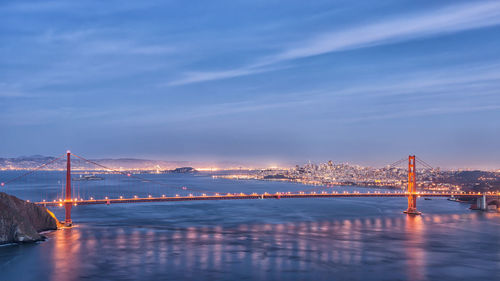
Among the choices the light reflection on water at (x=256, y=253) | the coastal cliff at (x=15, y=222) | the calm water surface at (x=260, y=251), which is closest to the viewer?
the calm water surface at (x=260, y=251)

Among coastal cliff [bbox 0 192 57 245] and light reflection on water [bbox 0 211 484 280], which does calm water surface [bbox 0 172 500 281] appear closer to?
light reflection on water [bbox 0 211 484 280]

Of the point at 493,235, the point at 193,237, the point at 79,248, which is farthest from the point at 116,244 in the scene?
the point at 493,235

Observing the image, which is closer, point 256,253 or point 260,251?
point 256,253

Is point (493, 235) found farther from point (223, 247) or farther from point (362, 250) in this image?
point (223, 247)

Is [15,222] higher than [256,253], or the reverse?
[15,222]

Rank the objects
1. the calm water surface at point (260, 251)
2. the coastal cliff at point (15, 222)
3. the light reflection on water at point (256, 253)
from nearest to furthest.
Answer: the calm water surface at point (260, 251) < the light reflection on water at point (256, 253) < the coastal cliff at point (15, 222)

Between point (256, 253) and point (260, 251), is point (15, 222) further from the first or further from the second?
point (260, 251)

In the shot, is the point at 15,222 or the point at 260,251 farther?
the point at 260,251

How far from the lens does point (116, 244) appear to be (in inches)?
1079

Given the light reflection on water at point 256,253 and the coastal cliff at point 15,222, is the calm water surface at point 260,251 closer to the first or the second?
the light reflection on water at point 256,253

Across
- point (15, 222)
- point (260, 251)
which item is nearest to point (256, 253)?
point (260, 251)

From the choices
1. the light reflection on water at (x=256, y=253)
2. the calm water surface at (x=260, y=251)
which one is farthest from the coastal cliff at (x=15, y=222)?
the light reflection on water at (x=256, y=253)

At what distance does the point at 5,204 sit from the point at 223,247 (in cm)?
1272

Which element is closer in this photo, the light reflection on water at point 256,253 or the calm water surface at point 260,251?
the calm water surface at point 260,251
